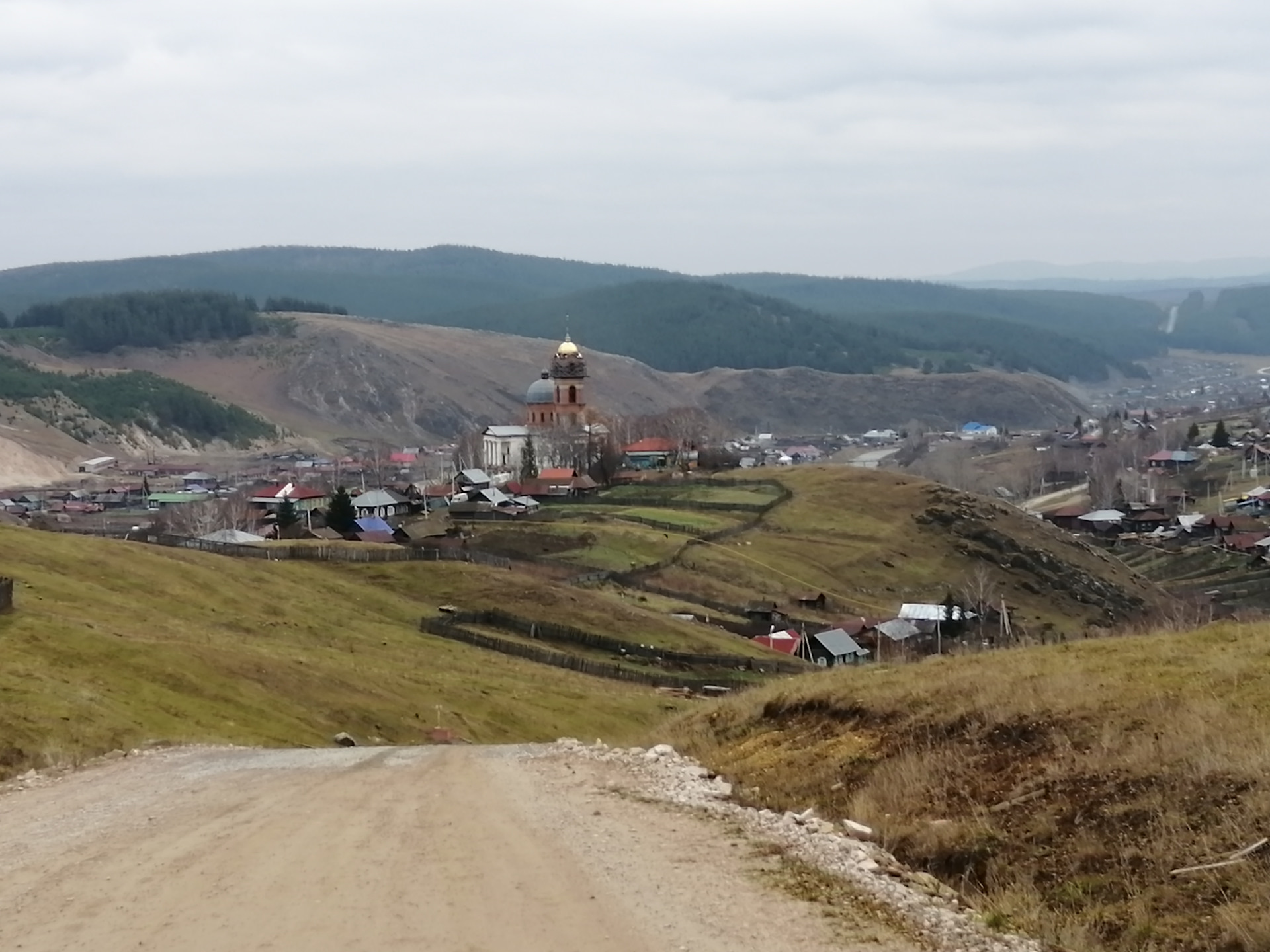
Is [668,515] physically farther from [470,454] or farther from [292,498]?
[470,454]

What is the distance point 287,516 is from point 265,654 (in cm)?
6941

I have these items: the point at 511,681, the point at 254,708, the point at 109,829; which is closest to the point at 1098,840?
the point at 109,829

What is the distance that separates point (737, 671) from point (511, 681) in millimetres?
14520

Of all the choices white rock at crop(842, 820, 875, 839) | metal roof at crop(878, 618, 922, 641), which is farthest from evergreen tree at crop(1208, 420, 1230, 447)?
white rock at crop(842, 820, 875, 839)

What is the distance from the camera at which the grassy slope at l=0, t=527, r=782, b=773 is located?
31.0 metres

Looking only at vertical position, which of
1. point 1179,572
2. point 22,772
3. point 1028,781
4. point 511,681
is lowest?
point 1179,572

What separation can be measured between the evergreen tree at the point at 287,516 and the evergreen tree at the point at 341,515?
3.38 metres

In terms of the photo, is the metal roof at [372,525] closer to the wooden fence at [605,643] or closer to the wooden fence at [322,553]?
the wooden fence at [322,553]

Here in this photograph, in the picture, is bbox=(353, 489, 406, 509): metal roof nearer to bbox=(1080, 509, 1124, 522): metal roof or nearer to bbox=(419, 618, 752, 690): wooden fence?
bbox=(419, 618, 752, 690): wooden fence

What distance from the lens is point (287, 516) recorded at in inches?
4331

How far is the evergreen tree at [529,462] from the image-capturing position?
449ft

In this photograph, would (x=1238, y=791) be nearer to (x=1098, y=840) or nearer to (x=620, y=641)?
(x=1098, y=840)

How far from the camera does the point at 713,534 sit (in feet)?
328

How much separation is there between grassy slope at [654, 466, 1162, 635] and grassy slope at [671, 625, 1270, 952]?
207 ft
